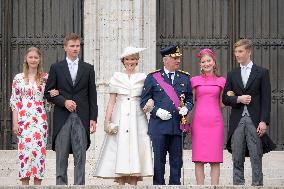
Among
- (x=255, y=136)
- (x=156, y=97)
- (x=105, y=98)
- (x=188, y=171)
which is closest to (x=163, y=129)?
(x=156, y=97)

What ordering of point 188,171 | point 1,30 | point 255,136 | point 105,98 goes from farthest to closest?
point 1,30
point 105,98
point 188,171
point 255,136

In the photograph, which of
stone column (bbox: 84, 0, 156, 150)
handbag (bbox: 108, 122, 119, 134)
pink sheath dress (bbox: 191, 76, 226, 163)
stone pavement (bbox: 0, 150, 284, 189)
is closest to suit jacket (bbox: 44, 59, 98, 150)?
handbag (bbox: 108, 122, 119, 134)

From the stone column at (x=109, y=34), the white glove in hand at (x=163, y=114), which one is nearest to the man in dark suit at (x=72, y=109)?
the white glove in hand at (x=163, y=114)

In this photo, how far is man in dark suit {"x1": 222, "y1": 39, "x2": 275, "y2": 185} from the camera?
10.2 metres

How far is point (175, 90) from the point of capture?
1040 centimetres

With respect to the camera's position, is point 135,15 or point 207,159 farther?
point 135,15

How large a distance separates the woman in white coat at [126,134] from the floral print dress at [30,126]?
2.64 feet

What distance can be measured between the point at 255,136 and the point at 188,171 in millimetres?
3555

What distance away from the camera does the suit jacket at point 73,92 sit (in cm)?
1028

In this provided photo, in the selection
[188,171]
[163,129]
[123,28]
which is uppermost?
[123,28]

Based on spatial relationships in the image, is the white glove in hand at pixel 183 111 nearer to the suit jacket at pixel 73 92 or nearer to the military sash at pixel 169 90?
the military sash at pixel 169 90

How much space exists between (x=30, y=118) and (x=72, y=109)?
720mm

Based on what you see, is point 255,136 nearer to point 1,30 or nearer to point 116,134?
point 116,134

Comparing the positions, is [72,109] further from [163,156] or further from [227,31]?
[227,31]
